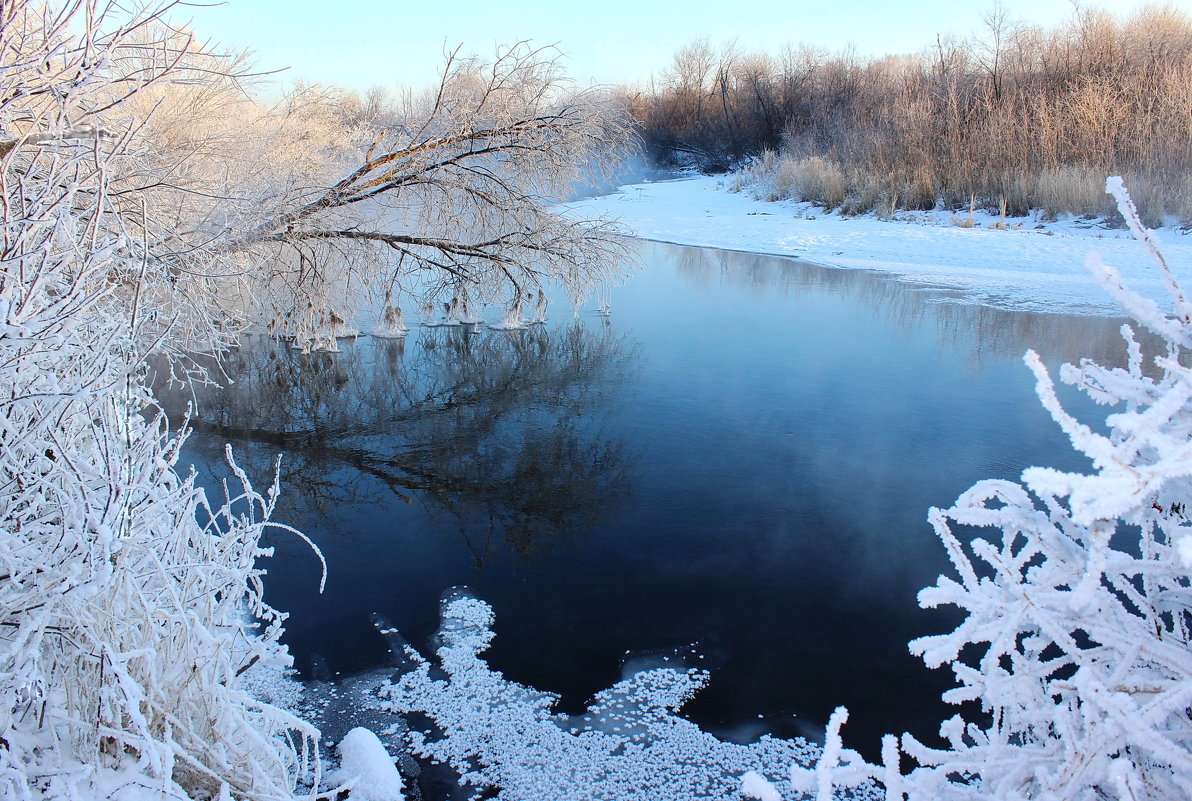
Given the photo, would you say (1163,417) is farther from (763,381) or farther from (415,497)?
(763,381)

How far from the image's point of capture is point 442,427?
6.42 meters

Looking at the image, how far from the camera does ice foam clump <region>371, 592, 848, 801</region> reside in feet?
9.10

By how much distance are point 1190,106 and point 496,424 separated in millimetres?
13931

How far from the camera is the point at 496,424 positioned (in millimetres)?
6465

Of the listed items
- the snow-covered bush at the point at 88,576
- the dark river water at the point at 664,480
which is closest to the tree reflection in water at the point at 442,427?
the dark river water at the point at 664,480

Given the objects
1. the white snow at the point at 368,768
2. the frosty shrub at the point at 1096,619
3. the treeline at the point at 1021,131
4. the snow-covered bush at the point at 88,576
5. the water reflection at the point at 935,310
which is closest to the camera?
the frosty shrub at the point at 1096,619

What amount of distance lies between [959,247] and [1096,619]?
1306 cm

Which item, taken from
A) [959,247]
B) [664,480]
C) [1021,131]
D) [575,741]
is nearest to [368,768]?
[575,741]

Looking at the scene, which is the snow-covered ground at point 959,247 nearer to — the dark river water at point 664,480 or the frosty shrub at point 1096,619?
the dark river water at point 664,480

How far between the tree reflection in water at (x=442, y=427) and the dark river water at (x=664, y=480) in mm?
29

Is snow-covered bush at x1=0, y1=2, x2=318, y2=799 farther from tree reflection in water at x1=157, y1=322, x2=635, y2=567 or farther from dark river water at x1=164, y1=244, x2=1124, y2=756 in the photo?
tree reflection in water at x1=157, y1=322, x2=635, y2=567

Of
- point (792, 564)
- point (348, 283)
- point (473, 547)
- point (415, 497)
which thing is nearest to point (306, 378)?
point (348, 283)

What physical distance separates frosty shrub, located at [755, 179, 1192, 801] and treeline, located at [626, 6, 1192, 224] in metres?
7.24

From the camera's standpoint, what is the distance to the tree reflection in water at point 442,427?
16.6ft
